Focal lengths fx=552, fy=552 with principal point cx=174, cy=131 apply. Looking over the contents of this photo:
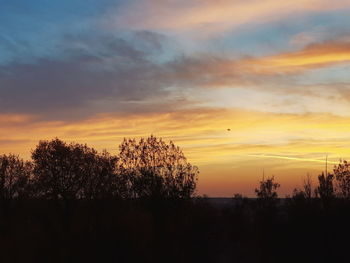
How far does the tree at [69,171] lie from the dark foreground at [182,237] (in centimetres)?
1735

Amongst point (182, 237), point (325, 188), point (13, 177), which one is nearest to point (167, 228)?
point (182, 237)

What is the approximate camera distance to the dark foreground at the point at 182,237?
35.3 metres

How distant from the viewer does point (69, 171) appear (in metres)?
66.2

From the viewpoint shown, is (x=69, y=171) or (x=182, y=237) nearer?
(x=182, y=237)

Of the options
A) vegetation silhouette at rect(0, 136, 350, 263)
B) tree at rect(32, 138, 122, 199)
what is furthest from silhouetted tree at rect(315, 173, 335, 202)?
tree at rect(32, 138, 122, 199)

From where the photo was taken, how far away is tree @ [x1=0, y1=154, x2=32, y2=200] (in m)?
75.4

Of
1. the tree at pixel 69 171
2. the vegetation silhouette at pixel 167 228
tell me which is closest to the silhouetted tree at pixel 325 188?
the vegetation silhouette at pixel 167 228

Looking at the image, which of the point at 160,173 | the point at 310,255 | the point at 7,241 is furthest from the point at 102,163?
the point at 310,255

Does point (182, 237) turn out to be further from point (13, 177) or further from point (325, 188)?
point (13, 177)

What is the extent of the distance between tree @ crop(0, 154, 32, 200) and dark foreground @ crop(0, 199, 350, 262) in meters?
29.1

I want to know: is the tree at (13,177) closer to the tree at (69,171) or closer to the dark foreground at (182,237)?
the tree at (69,171)

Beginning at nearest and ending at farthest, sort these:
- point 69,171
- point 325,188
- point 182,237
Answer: point 182,237, point 325,188, point 69,171

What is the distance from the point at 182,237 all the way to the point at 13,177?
46344 millimetres

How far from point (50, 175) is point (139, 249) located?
1303 inches
